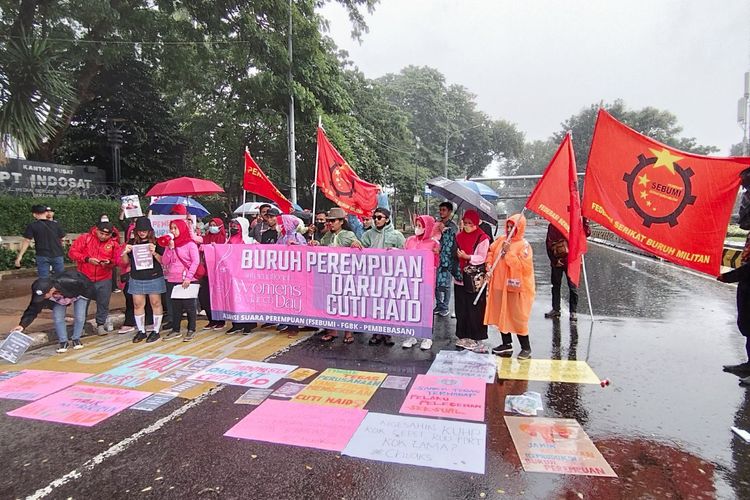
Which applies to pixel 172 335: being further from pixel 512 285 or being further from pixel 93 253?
pixel 512 285

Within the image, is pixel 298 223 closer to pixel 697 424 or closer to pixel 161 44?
pixel 697 424

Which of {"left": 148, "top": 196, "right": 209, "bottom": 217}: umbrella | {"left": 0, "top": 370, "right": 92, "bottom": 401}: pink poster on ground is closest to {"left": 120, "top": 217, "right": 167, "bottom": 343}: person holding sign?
{"left": 0, "top": 370, "right": 92, "bottom": 401}: pink poster on ground

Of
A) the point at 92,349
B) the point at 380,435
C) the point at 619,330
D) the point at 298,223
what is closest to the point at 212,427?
the point at 380,435

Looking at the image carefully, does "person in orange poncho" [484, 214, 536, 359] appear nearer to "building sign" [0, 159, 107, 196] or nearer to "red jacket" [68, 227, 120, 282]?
"red jacket" [68, 227, 120, 282]

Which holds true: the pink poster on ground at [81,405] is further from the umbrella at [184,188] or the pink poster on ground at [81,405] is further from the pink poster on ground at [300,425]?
the umbrella at [184,188]

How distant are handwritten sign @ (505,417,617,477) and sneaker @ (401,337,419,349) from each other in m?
2.30

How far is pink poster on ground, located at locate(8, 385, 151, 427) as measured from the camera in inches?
159

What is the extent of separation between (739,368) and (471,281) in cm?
289

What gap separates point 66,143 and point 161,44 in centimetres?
562

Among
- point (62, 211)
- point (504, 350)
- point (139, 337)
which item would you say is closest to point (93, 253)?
point (139, 337)

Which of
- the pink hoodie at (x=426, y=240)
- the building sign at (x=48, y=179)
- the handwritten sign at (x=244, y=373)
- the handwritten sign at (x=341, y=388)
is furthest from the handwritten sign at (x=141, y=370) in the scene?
the building sign at (x=48, y=179)

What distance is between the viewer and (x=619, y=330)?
7027mm

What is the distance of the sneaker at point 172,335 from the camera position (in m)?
6.63

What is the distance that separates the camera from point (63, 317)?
608cm
